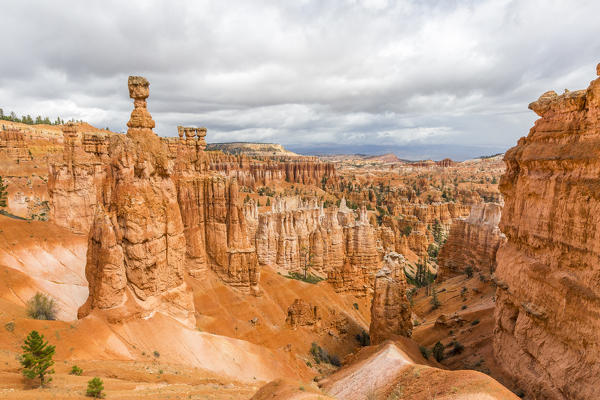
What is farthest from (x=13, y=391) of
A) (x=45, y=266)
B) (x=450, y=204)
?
(x=450, y=204)

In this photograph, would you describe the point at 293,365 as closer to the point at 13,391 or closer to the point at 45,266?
the point at 13,391

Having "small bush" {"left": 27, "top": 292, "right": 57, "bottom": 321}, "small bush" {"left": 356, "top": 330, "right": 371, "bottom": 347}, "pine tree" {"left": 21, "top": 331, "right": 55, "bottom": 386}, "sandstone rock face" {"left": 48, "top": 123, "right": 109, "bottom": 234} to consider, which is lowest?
"small bush" {"left": 356, "top": 330, "right": 371, "bottom": 347}

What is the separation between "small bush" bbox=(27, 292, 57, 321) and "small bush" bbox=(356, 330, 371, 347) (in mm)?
24663

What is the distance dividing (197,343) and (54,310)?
10150mm

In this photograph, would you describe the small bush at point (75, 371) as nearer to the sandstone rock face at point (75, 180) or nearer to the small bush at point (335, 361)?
the small bush at point (335, 361)

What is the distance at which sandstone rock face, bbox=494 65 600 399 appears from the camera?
511 inches

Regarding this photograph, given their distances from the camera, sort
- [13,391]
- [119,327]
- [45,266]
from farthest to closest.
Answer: [45,266], [119,327], [13,391]

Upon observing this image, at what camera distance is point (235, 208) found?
3117cm

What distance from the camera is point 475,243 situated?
46.3m

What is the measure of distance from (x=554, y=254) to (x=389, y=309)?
491 inches

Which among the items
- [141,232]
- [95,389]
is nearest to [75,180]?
[141,232]

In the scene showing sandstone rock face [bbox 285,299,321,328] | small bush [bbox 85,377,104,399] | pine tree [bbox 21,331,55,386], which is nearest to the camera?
small bush [bbox 85,377,104,399]

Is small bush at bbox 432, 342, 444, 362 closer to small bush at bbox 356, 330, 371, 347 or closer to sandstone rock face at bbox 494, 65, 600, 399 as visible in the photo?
sandstone rock face at bbox 494, 65, 600, 399

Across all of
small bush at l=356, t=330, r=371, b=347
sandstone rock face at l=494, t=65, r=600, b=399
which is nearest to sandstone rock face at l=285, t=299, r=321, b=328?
small bush at l=356, t=330, r=371, b=347
